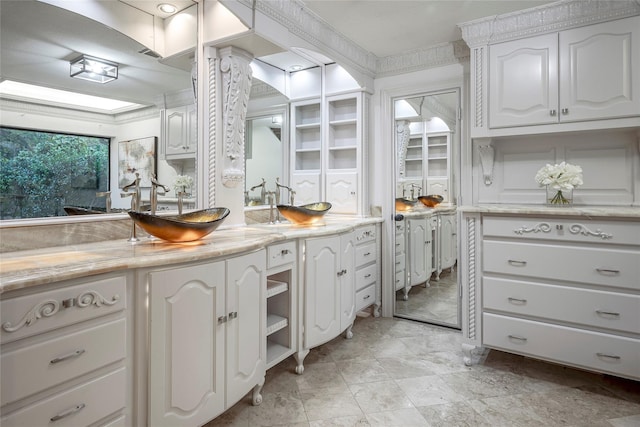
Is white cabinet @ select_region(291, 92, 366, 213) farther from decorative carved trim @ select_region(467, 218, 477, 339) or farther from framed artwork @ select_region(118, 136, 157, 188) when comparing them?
framed artwork @ select_region(118, 136, 157, 188)

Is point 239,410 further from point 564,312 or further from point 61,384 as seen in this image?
point 564,312

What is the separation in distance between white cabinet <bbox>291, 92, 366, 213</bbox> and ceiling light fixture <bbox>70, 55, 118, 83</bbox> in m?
1.66

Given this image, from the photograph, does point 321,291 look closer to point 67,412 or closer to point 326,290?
point 326,290

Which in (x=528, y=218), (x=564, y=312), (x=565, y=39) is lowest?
(x=564, y=312)

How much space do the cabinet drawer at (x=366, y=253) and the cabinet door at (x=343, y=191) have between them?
1.20 feet

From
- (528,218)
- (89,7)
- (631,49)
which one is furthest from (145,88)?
(631,49)

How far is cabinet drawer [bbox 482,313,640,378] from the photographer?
1961 millimetres

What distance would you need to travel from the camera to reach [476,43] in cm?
253

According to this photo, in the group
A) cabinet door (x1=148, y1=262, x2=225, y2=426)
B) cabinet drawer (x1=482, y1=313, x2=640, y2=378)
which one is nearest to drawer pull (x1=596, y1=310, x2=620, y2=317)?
cabinet drawer (x1=482, y1=313, x2=640, y2=378)

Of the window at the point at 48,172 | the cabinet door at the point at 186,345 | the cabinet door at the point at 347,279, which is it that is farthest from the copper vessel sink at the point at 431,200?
the window at the point at 48,172

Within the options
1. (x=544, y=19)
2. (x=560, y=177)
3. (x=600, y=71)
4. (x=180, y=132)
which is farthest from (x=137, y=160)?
(x=600, y=71)

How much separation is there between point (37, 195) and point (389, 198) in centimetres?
260

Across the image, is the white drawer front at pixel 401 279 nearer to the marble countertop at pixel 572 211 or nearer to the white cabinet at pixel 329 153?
the white cabinet at pixel 329 153

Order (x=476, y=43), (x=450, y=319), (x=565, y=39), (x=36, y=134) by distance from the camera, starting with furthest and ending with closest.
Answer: (x=450, y=319), (x=476, y=43), (x=565, y=39), (x=36, y=134)
